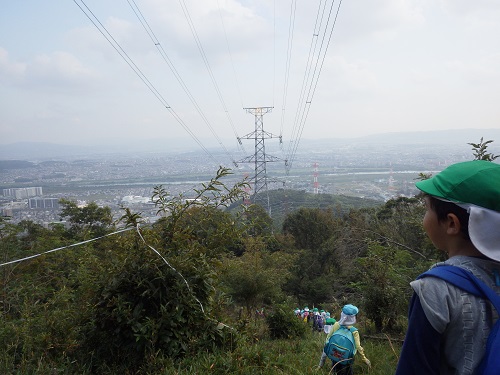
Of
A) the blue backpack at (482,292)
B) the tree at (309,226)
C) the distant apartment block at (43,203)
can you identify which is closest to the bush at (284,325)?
the blue backpack at (482,292)

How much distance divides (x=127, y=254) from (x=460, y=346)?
3169 mm

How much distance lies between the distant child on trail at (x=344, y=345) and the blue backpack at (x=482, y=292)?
10.8 ft

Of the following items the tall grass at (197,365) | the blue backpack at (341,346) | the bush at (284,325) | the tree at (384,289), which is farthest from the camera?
the bush at (284,325)

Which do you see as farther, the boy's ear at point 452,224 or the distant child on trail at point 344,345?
the distant child on trail at point 344,345

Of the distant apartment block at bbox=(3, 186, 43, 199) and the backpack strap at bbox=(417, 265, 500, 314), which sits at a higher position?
the backpack strap at bbox=(417, 265, 500, 314)

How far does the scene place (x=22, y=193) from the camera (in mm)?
25500

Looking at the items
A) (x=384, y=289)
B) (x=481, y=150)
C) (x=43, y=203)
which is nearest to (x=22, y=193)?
(x=43, y=203)

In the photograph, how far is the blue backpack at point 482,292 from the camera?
1.05 metres

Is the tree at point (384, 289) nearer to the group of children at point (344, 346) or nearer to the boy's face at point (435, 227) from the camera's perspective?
the group of children at point (344, 346)

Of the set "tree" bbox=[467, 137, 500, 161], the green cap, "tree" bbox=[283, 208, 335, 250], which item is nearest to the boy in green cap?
the green cap

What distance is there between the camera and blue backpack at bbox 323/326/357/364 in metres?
4.15

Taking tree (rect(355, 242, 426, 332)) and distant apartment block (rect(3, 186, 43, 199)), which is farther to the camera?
distant apartment block (rect(3, 186, 43, 199))

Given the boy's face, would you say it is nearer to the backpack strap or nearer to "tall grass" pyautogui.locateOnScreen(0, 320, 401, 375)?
the backpack strap

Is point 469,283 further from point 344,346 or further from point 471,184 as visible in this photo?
point 344,346
